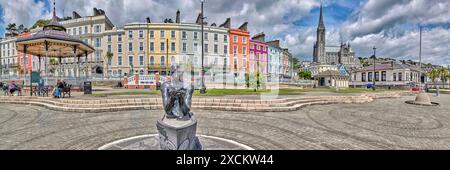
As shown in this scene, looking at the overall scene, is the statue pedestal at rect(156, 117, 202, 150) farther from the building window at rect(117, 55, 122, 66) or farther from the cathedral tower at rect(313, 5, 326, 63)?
the cathedral tower at rect(313, 5, 326, 63)

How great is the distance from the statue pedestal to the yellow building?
40282 millimetres

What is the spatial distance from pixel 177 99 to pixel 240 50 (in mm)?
46580

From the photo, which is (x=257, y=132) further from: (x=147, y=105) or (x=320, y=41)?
(x=320, y=41)

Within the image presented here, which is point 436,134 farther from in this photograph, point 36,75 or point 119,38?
point 119,38

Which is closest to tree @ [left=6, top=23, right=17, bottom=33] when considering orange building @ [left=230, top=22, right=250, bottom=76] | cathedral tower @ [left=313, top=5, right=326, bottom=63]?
orange building @ [left=230, top=22, right=250, bottom=76]

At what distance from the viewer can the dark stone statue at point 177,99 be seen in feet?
12.9

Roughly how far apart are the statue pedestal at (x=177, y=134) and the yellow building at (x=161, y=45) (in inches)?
1586

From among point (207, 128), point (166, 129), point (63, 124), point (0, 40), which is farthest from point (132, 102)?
point (0, 40)

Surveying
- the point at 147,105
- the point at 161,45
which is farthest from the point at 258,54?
the point at 147,105

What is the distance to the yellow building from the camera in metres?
42.5

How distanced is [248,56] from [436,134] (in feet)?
150

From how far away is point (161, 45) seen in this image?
4306 cm

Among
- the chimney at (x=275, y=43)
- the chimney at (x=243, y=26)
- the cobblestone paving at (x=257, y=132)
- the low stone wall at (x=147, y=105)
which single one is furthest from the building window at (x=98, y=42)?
the chimney at (x=275, y=43)

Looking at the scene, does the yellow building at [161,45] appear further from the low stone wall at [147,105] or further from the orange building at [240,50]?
the low stone wall at [147,105]
